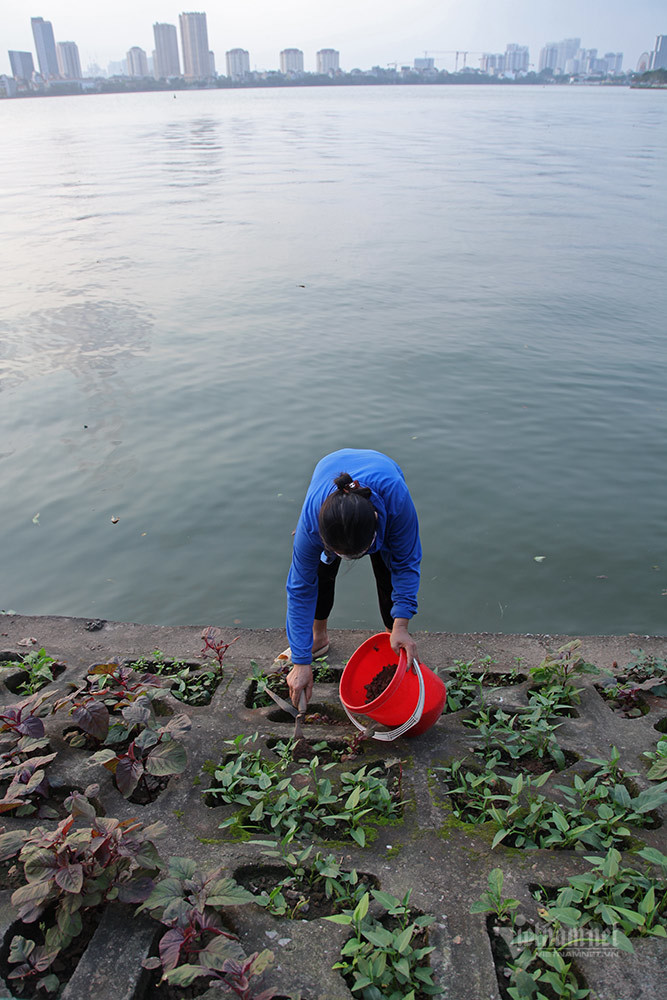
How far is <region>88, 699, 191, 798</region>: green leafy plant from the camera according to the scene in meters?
2.58

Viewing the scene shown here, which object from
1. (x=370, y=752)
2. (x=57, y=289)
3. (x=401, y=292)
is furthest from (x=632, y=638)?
(x=57, y=289)

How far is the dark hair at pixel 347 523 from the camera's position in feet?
7.80

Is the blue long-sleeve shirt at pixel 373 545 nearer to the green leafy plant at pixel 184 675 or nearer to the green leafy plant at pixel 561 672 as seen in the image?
the green leafy plant at pixel 184 675

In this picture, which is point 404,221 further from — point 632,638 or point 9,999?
point 9,999

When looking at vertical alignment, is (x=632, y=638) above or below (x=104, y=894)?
below

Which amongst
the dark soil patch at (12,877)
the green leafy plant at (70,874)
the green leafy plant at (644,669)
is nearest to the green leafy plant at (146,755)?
the green leafy plant at (70,874)

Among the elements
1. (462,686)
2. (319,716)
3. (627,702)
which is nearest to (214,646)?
(319,716)

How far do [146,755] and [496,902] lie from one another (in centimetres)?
142

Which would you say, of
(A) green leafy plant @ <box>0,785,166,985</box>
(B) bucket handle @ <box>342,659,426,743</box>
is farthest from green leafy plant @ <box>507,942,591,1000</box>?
(A) green leafy plant @ <box>0,785,166,985</box>

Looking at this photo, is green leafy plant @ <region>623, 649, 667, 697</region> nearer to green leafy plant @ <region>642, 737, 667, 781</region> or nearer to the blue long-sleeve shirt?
green leafy plant @ <region>642, 737, 667, 781</region>

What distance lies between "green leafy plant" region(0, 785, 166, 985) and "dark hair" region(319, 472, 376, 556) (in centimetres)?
110

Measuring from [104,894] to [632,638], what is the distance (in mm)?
2932

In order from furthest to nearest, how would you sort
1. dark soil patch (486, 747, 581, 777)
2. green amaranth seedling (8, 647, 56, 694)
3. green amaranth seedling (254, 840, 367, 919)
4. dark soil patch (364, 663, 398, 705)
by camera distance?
green amaranth seedling (8, 647, 56, 694)
dark soil patch (364, 663, 398, 705)
dark soil patch (486, 747, 581, 777)
green amaranth seedling (254, 840, 367, 919)

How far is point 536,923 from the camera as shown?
2.16 m
